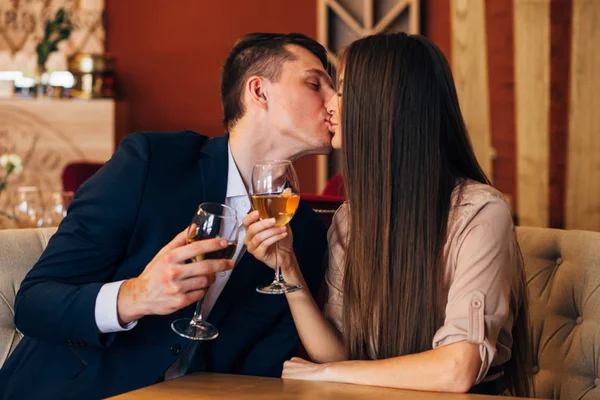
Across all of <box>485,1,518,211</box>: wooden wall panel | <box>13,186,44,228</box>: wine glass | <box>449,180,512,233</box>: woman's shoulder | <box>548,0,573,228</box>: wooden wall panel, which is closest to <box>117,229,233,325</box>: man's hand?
<box>449,180,512,233</box>: woman's shoulder

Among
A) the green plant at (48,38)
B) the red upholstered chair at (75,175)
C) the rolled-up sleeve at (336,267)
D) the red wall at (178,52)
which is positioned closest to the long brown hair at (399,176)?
the rolled-up sleeve at (336,267)

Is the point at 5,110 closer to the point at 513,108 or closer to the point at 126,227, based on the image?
the point at 513,108

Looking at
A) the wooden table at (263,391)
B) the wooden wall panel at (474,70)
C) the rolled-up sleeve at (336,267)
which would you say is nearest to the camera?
the wooden table at (263,391)

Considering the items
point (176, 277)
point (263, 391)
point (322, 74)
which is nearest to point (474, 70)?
point (322, 74)

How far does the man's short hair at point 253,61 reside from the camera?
2162 mm

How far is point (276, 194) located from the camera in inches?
62.7

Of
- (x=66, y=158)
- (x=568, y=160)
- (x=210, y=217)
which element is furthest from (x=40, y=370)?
(x=66, y=158)

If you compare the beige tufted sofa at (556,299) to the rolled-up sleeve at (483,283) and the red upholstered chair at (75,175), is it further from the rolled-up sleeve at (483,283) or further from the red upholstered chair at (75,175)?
the red upholstered chair at (75,175)

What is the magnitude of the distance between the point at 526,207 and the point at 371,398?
270 cm

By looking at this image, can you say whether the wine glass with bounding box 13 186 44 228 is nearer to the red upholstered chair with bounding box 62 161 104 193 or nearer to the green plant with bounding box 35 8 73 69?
the red upholstered chair with bounding box 62 161 104 193

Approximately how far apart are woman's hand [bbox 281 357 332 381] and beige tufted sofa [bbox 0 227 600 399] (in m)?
0.67

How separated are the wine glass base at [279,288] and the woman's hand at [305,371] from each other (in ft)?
0.43

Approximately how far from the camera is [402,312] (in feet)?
5.48

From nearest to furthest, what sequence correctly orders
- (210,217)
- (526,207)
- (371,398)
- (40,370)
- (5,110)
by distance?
(371,398) < (210,217) < (40,370) < (526,207) < (5,110)
